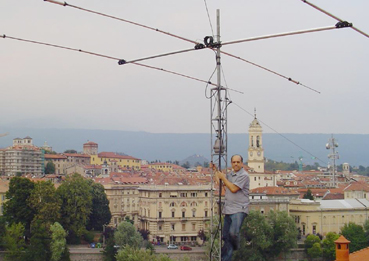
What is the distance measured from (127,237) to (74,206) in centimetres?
592

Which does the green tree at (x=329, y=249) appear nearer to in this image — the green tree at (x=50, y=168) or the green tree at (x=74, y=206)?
the green tree at (x=74, y=206)

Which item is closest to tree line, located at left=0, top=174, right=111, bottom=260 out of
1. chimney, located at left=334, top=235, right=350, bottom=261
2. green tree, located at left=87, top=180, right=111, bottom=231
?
green tree, located at left=87, top=180, right=111, bottom=231

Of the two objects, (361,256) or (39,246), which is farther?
(39,246)

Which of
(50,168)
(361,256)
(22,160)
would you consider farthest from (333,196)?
(22,160)

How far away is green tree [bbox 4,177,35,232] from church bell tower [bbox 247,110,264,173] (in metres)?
31.5

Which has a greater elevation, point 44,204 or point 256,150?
point 256,150

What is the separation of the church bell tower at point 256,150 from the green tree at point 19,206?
3151 cm

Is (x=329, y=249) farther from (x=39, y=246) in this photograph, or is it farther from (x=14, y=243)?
(x=14, y=243)

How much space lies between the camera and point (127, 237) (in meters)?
44.9

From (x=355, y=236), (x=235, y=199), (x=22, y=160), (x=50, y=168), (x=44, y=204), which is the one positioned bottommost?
(x=355, y=236)

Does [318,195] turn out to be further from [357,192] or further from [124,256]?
[124,256]

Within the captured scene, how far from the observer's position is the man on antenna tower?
8.73m

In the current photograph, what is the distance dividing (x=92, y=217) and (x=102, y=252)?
40.7 feet

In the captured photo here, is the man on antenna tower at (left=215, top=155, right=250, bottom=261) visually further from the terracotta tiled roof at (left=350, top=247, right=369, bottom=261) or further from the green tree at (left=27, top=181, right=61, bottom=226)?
the green tree at (left=27, top=181, right=61, bottom=226)
